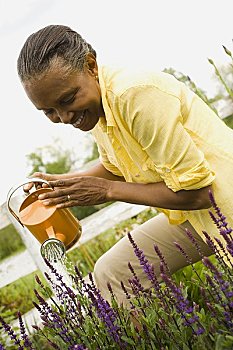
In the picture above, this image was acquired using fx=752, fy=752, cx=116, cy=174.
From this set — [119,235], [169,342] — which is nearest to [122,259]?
[169,342]

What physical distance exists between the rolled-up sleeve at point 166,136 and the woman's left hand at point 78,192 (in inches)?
8.6

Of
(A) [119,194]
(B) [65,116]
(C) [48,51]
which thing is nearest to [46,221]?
(A) [119,194]

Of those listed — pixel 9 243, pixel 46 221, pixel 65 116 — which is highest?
pixel 65 116

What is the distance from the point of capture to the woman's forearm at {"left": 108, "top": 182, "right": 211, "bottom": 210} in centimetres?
260

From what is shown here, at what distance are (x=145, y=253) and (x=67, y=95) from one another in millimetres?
772

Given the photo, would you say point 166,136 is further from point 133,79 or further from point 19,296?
point 19,296

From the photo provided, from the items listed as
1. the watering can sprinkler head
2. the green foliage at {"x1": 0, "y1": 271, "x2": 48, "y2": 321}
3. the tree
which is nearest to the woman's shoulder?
the watering can sprinkler head

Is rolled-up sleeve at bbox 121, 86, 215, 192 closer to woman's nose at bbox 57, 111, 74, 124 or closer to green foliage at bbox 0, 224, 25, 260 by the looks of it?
woman's nose at bbox 57, 111, 74, 124

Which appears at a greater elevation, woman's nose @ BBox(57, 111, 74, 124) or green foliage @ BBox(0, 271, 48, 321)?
woman's nose @ BBox(57, 111, 74, 124)

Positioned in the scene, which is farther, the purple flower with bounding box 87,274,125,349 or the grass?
the grass

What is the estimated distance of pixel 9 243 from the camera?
877 centimetres

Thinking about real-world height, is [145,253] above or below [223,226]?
below

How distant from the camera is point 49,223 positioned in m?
2.77

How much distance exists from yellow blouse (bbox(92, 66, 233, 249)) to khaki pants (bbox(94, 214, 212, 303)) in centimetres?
12
